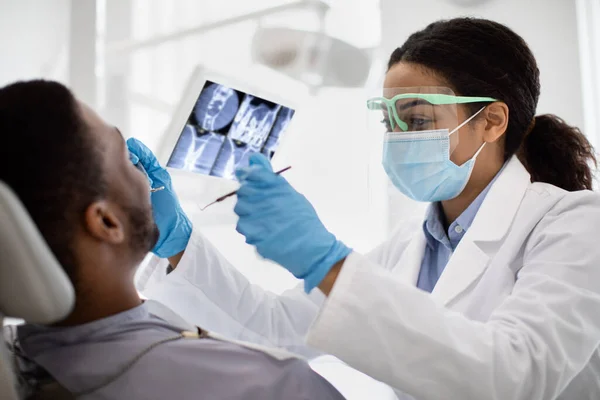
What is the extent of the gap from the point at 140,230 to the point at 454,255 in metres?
0.71

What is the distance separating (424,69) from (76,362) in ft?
3.15

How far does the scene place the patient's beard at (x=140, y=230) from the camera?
32.9 inches

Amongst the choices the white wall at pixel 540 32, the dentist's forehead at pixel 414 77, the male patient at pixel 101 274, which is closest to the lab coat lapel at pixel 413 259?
the dentist's forehead at pixel 414 77

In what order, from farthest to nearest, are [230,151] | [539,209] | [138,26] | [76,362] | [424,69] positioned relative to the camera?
[230,151] < [138,26] < [424,69] < [539,209] < [76,362]

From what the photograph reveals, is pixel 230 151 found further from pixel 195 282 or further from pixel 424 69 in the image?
pixel 424 69

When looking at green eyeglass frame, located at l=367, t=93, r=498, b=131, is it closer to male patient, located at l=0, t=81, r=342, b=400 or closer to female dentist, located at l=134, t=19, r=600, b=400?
female dentist, located at l=134, t=19, r=600, b=400

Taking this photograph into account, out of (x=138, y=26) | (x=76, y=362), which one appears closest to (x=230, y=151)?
(x=138, y=26)

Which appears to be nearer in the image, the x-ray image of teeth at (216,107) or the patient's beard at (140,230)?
the patient's beard at (140,230)

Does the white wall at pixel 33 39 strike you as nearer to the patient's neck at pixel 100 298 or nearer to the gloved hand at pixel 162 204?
the gloved hand at pixel 162 204

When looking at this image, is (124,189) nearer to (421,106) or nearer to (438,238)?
(421,106)

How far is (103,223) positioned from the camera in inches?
30.4

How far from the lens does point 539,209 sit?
1109 mm

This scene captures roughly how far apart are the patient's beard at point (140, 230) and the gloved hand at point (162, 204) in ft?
1.01

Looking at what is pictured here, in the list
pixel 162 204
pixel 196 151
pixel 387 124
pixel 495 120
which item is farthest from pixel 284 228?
pixel 196 151
